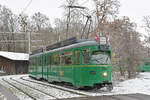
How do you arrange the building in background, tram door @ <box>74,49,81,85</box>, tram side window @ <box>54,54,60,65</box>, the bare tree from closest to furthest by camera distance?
1. tram door @ <box>74,49,81,85</box>
2. tram side window @ <box>54,54,60,65</box>
3. the bare tree
4. the building in background

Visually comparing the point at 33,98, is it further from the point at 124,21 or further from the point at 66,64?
the point at 124,21

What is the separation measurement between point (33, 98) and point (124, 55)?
12996 mm

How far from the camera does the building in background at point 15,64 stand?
40.7 m

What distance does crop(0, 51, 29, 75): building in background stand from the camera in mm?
40719

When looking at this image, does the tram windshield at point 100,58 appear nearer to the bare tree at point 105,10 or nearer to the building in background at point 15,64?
the bare tree at point 105,10

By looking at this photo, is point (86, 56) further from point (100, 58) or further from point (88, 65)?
point (100, 58)

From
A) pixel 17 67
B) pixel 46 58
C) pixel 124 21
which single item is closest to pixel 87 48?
pixel 46 58

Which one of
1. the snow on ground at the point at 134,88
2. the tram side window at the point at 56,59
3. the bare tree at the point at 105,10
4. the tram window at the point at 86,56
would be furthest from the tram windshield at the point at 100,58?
the bare tree at the point at 105,10

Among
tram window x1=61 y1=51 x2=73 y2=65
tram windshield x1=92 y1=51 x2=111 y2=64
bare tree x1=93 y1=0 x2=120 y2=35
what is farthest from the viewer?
bare tree x1=93 y1=0 x2=120 y2=35

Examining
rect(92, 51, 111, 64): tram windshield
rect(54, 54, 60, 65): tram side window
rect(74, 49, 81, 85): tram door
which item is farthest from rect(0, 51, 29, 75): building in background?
rect(92, 51, 111, 64): tram windshield

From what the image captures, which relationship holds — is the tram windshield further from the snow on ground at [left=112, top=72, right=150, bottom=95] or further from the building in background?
the building in background

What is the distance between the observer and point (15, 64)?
4169 cm

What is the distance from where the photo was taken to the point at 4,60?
141 ft

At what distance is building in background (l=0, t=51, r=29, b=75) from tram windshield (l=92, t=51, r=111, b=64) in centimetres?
2824
